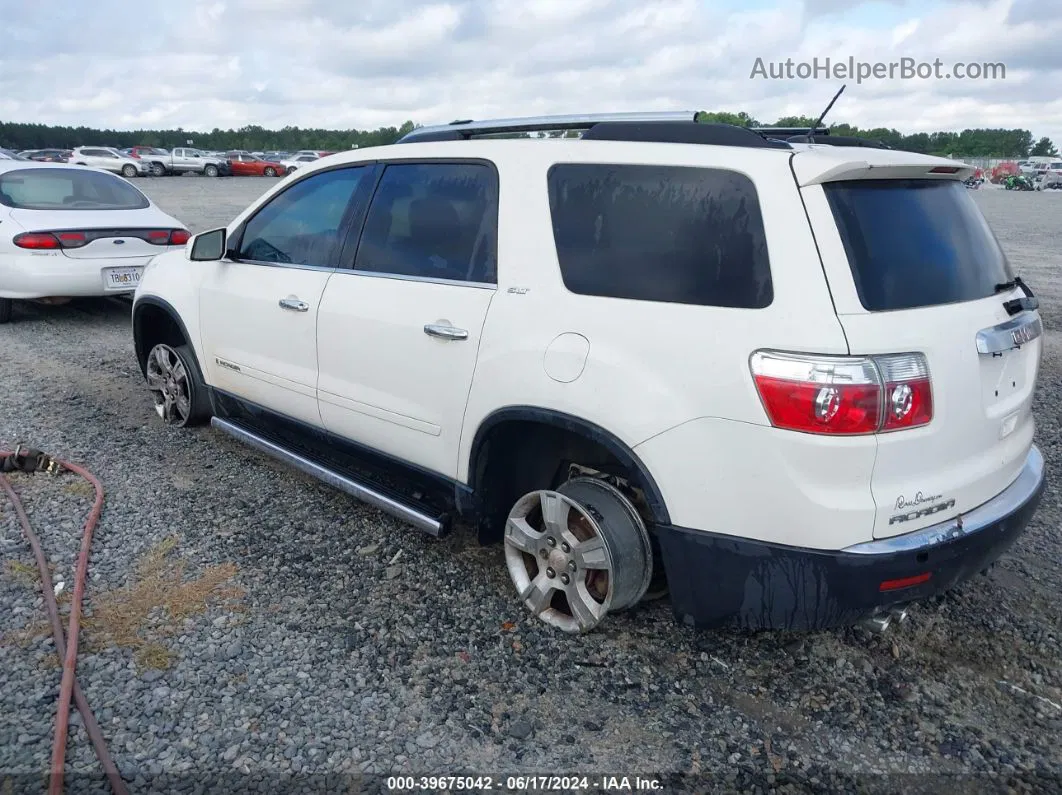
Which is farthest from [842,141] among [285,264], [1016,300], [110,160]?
[110,160]

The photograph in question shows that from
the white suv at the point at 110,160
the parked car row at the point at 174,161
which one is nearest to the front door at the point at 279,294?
the parked car row at the point at 174,161

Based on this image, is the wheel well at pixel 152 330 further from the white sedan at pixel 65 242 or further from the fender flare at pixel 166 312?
the white sedan at pixel 65 242

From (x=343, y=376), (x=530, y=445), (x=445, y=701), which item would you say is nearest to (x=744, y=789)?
(x=445, y=701)

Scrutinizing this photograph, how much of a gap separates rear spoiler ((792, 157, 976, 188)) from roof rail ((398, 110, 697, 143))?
52 cm

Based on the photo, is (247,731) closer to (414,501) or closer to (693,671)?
(414,501)

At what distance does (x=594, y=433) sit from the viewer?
2758 millimetres

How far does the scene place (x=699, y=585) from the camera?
8.82ft

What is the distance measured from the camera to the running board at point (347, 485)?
3.40m

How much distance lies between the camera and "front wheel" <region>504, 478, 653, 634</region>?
2891 millimetres

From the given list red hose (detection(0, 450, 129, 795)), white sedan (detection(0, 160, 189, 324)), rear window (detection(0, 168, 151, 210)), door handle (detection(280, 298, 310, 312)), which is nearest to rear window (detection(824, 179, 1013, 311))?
door handle (detection(280, 298, 310, 312))

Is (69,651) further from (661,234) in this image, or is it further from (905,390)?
(905,390)

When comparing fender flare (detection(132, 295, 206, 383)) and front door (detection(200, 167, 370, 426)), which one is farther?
fender flare (detection(132, 295, 206, 383))

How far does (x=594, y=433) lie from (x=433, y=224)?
4.14 ft

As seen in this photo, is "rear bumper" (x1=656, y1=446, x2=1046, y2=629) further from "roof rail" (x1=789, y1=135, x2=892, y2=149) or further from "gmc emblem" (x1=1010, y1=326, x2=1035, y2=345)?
"roof rail" (x1=789, y1=135, x2=892, y2=149)
